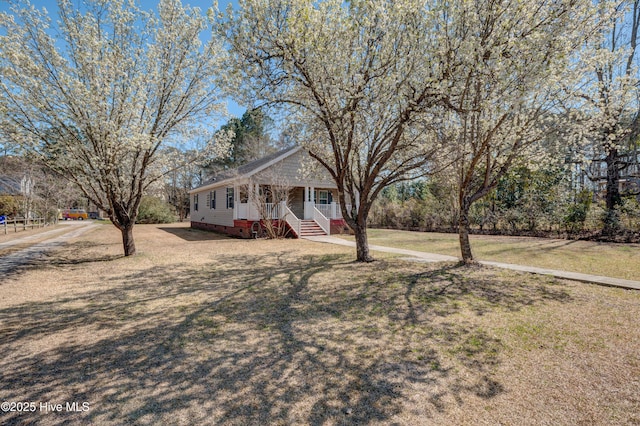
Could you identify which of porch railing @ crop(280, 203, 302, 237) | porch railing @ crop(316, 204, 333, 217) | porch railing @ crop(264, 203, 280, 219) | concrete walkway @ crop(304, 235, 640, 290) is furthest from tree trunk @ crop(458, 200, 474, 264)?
porch railing @ crop(316, 204, 333, 217)

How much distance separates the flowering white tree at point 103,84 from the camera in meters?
7.67

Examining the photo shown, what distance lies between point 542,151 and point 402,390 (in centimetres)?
786

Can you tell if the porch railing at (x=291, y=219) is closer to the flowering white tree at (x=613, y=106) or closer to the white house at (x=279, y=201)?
the white house at (x=279, y=201)

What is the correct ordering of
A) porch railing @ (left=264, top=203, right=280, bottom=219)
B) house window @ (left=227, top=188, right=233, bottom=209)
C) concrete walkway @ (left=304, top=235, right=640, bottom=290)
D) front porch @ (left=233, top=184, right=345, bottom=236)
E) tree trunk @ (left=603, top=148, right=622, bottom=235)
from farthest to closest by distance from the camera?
house window @ (left=227, top=188, right=233, bottom=209) < porch railing @ (left=264, top=203, right=280, bottom=219) < front porch @ (left=233, top=184, right=345, bottom=236) < tree trunk @ (left=603, top=148, right=622, bottom=235) < concrete walkway @ (left=304, top=235, right=640, bottom=290)

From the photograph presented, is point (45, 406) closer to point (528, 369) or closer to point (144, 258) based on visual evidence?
point (528, 369)

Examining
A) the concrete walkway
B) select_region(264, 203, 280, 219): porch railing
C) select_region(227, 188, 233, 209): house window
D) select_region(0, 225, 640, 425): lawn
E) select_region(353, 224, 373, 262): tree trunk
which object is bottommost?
select_region(0, 225, 640, 425): lawn

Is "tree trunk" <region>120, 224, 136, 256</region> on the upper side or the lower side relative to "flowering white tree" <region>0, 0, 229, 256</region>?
lower

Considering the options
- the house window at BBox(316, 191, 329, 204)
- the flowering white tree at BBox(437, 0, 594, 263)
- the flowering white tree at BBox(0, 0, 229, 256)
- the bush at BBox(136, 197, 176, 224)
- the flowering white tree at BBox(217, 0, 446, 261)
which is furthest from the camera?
the bush at BBox(136, 197, 176, 224)

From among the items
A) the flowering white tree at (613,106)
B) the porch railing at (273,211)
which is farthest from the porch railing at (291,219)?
the flowering white tree at (613,106)

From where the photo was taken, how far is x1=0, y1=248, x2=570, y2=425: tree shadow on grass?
263 centimetres

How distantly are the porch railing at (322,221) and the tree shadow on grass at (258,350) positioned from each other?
10432 mm

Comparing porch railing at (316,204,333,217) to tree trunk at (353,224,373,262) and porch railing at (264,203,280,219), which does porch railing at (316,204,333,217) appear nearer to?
porch railing at (264,203,280,219)

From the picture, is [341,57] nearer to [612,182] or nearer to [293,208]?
[293,208]

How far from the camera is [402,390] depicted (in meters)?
2.83
